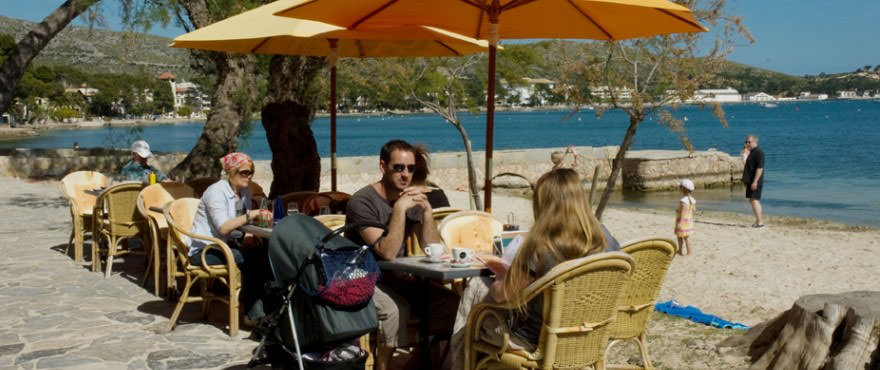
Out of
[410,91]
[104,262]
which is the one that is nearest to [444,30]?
[104,262]

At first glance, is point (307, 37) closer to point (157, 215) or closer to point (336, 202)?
point (336, 202)

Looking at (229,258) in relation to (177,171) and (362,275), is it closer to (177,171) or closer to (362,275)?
(362,275)

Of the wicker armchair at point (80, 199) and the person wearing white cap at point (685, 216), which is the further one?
the person wearing white cap at point (685, 216)

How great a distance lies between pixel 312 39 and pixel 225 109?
554 centimetres

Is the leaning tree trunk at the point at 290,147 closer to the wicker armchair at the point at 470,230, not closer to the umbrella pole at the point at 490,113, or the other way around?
the umbrella pole at the point at 490,113

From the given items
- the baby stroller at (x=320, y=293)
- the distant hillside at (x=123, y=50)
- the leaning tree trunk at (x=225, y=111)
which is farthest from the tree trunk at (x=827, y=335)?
the leaning tree trunk at (x=225, y=111)

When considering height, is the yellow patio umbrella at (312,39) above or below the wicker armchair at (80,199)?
above

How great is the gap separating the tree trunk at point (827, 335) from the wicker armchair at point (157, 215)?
14.6ft

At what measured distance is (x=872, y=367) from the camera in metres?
4.75

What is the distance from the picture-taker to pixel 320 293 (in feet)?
13.2

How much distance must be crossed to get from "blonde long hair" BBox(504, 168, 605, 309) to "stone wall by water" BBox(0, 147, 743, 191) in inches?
698

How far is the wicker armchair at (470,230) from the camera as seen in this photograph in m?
5.42

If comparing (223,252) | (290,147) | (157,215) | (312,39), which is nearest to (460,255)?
(223,252)

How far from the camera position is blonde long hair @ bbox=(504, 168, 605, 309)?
374 centimetres
